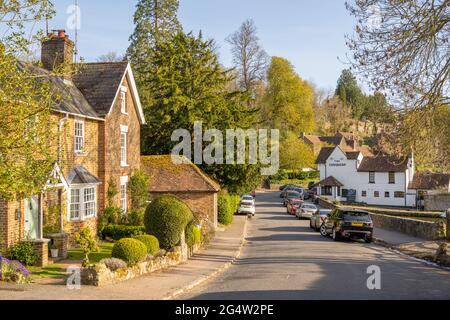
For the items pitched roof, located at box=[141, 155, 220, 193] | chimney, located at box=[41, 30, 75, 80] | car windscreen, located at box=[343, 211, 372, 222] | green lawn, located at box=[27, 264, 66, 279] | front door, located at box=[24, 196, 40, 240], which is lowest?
green lawn, located at box=[27, 264, 66, 279]

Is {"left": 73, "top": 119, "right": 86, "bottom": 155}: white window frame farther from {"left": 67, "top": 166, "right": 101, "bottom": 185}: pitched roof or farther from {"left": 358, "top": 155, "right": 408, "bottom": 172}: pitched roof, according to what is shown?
{"left": 358, "top": 155, "right": 408, "bottom": 172}: pitched roof

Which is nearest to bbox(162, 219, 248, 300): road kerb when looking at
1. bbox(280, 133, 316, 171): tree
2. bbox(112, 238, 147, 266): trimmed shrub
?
bbox(112, 238, 147, 266): trimmed shrub

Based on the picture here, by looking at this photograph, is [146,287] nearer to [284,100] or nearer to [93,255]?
[93,255]

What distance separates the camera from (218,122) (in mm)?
36062

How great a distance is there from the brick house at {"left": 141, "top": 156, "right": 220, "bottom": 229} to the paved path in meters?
8.86

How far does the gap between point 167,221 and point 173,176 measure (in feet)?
38.9

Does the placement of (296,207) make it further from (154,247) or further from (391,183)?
(154,247)

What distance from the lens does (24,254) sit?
1619 cm

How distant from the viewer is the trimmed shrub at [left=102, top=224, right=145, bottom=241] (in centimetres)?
2297

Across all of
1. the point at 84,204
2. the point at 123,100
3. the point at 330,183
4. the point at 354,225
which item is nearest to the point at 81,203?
the point at 84,204

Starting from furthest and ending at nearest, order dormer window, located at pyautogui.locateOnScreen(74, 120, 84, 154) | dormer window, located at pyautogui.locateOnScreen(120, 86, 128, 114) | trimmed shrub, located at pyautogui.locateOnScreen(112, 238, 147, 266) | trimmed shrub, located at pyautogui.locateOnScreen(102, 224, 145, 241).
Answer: dormer window, located at pyautogui.locateOnScreen(120, 86, 128, 114), trimmed shrub, located at pyautogui.locateOnScreen(102, 224, 145, 241), dormer window, located at pyautogui.locateOnScreen(74, 120, 84, 154), trimmed shrub, located at pyautogui.locateOnScreen(112, 238, 147, 266)

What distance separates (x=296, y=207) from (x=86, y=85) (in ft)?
83.7
